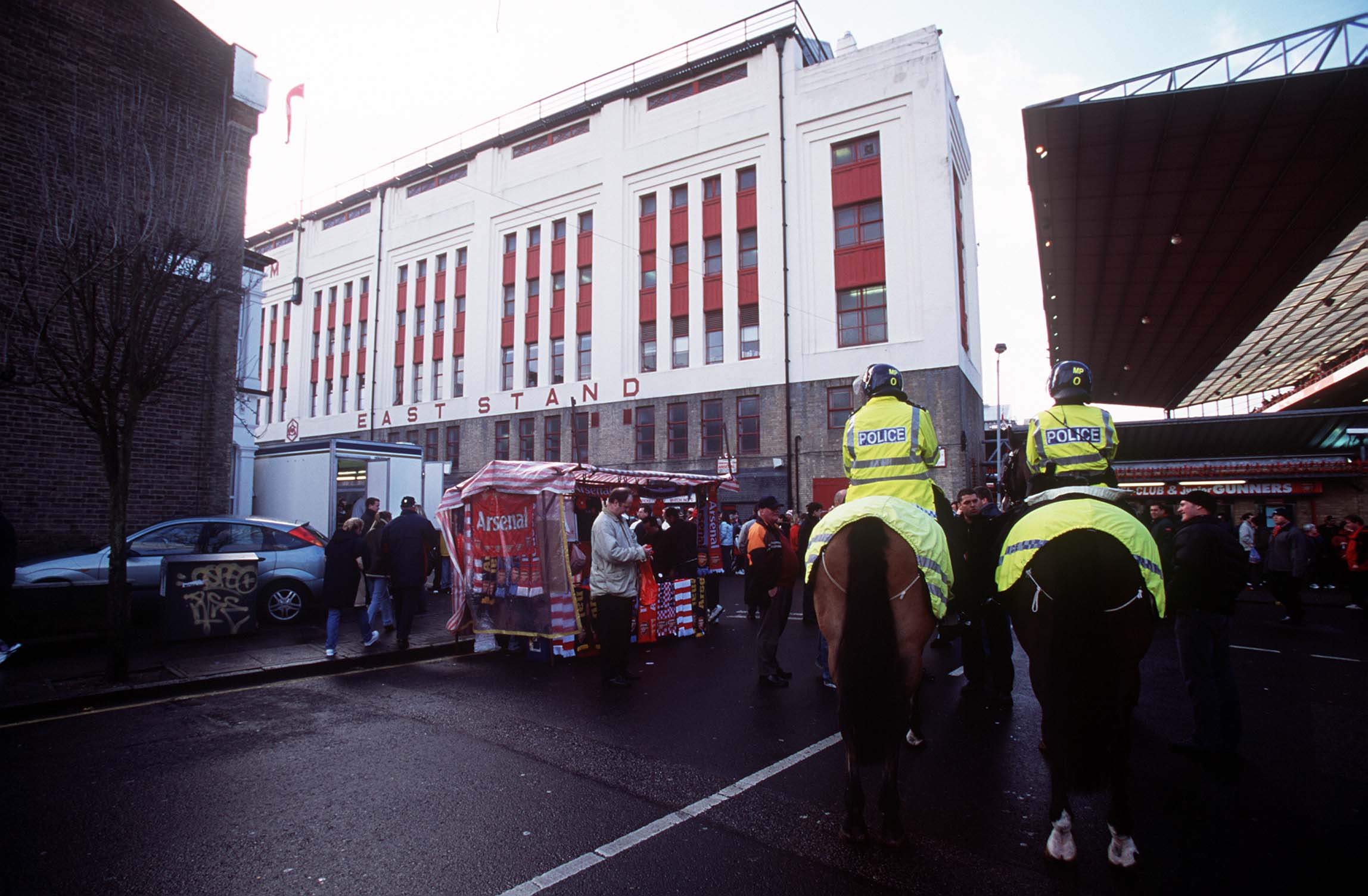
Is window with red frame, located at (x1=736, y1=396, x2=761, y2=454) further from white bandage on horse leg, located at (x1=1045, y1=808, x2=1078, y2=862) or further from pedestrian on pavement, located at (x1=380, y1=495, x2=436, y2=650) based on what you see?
white bandage on horse leg, located at (x1=1045, y1=808, x2=1078, y2=862)

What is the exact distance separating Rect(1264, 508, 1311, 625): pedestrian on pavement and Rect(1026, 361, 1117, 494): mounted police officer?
1120 centimetres

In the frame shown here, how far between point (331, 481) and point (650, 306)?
18.8 m

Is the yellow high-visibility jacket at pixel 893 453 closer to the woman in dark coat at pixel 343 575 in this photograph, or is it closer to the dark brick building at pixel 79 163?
the woman in dark coat at pixel 343 575

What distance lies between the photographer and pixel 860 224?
27938 millimetres

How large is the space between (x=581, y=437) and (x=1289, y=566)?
84.8 feet

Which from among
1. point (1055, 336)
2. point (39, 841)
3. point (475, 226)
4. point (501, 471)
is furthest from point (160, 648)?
point (1055, 336)

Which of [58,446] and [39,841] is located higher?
[58,446]

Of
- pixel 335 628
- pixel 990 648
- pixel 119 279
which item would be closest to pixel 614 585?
pixel 990 648

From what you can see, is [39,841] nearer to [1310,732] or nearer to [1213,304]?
[1310,732]

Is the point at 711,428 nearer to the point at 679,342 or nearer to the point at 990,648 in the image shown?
the point at 679,342

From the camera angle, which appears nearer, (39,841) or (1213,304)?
(39,841)

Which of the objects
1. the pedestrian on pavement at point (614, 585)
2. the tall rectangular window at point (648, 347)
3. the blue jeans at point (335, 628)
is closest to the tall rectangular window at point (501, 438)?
the tall rectangular window at point (648, 347)

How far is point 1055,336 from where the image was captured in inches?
1310

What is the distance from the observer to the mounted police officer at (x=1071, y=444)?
4.09 m
